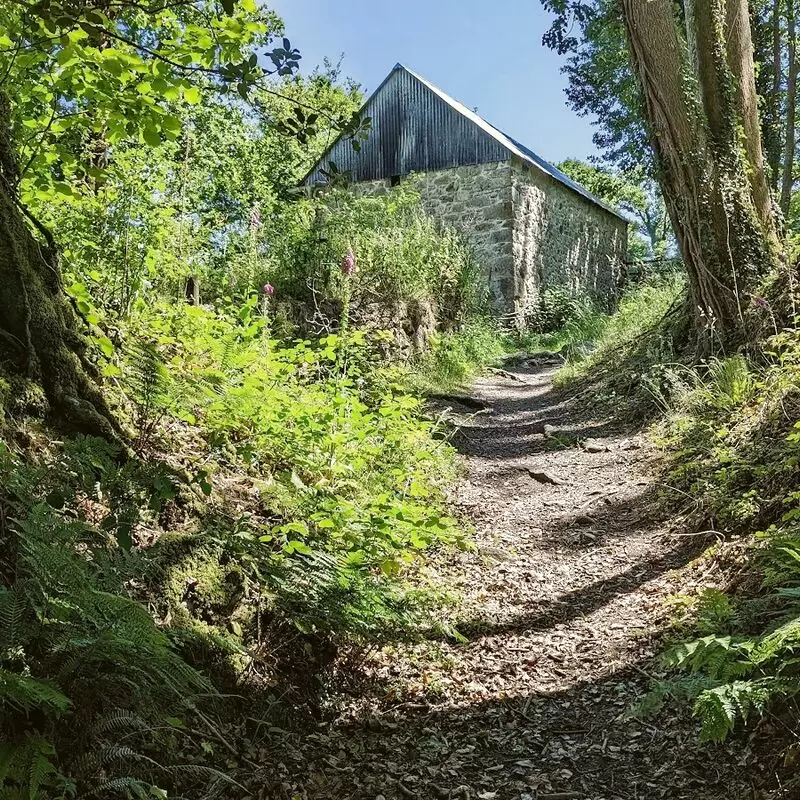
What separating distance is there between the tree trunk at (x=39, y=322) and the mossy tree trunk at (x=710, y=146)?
18.5ft

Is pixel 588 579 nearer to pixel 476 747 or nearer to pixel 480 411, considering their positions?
pixel 476 747

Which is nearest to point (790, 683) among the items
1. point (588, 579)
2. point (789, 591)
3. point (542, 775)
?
point (789, 591)

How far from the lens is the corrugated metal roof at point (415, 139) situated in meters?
16.5

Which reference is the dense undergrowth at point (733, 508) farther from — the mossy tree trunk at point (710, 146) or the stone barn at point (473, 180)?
the stone barn at point (473, 180)

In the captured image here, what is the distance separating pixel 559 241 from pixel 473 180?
3.63 meters

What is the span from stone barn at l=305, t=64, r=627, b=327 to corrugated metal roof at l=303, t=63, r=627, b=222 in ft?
0.08

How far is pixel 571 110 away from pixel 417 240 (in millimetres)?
11642

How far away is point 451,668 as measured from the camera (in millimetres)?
2967

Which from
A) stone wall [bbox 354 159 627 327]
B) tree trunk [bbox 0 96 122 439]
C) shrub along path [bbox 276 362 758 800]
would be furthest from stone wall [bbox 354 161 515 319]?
tree trunk [bbox 0 96 122 439]

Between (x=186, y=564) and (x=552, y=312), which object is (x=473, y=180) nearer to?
(x=552, y=312)

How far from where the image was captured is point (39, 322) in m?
2.68

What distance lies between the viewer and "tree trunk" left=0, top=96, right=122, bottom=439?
2594 millimetres

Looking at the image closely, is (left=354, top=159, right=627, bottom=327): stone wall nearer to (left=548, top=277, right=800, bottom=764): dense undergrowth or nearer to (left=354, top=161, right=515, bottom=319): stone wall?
(left=354, top=161, right=515, bottom=319): stone wall

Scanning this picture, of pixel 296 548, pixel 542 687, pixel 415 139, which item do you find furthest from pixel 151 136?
pixel 415 139
